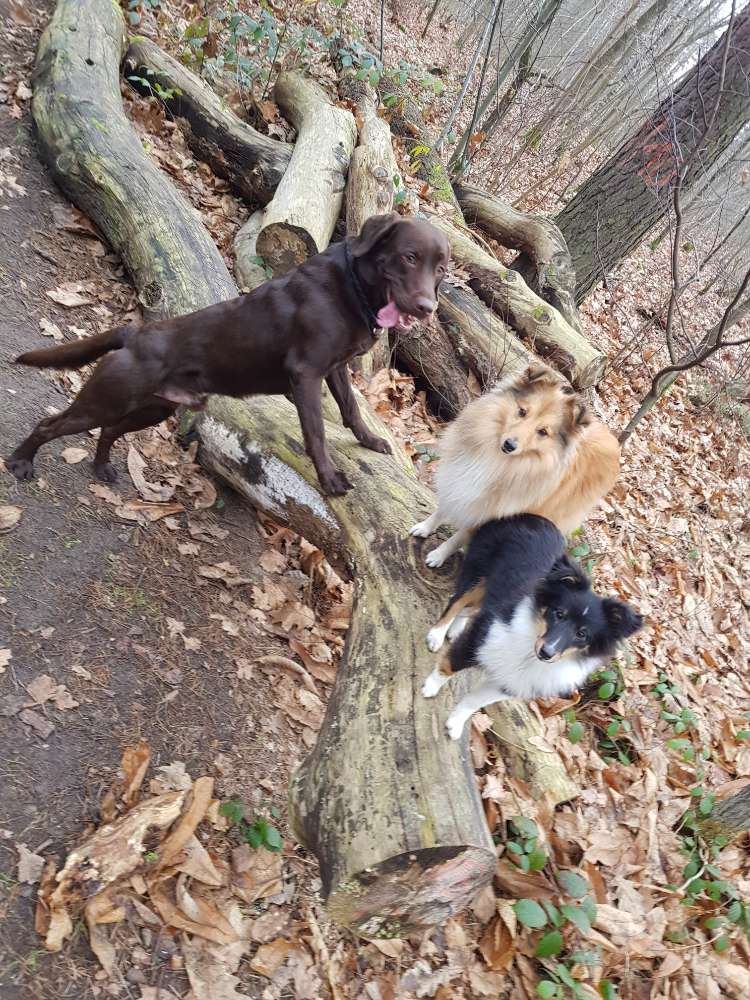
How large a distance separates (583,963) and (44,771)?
107 inches

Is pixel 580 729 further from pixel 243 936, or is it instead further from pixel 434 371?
pixel 434 371

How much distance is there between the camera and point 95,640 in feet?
11.3

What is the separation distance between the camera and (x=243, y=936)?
2.77 m

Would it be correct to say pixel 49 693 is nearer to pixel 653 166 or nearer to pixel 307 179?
pixel 307 179

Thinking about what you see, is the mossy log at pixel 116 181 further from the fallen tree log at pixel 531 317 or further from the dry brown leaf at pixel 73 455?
the fallen tree log at pixel 531 317

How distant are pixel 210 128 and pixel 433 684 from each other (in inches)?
263

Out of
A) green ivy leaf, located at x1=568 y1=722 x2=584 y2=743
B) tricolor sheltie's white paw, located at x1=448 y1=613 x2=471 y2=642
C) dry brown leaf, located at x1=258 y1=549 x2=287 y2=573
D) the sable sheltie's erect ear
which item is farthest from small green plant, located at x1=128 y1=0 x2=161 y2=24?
green ivy leaf, located at x1=568 y1=722 x2=584 y2=743

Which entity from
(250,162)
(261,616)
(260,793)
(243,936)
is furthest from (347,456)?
(250,162)

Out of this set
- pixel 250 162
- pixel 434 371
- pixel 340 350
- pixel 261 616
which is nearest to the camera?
pixel 340 350

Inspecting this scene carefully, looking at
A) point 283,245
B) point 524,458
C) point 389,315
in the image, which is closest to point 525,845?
point 524,458

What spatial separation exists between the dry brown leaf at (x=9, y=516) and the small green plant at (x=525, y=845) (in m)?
3.29

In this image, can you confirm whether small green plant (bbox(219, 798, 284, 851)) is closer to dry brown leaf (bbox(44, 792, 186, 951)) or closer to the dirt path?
the dirt path

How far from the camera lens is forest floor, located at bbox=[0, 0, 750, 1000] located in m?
2.81

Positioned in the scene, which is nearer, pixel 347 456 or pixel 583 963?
pixel 583 963
